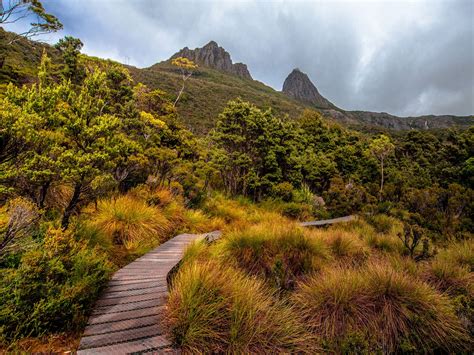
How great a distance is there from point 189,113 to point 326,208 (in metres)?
33.0

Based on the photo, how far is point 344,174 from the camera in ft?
64.7

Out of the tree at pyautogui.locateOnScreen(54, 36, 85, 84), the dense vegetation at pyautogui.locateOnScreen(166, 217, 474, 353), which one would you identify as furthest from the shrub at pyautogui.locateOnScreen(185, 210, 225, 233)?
the tree at pyautogui.locateOnScreen(54, 36, 85, 84)

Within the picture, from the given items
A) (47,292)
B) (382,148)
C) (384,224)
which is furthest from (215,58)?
(47,292)

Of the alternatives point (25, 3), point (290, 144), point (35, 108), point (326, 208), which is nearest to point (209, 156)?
point (290, 144)

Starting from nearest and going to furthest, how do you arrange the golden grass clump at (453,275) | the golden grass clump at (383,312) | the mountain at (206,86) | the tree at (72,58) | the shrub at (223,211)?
1. the golden grass clump at (383,312)
2. the golden grass clump at (453,275)
3. the shrub at (223,211)
4. the tree at (72,58)
5. the mountain at (206,86)

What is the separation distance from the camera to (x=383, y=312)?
149 inches

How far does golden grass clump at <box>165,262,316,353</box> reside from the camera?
2.50 meters

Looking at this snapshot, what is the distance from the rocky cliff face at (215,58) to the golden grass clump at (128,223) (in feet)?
382

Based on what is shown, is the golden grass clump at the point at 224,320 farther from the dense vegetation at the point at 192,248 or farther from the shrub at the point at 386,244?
the shrub at the point at 386,244

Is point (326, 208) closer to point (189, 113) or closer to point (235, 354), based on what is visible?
point (235, 354)

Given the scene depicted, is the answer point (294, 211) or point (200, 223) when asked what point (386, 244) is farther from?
point (200, 223)

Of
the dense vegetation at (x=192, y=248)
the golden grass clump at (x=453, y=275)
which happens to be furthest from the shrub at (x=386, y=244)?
the golden grass clump at (x=453, y=275)

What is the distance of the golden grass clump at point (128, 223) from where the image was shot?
526 cm

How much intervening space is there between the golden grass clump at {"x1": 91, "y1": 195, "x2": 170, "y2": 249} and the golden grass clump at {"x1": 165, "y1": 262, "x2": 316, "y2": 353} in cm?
272
